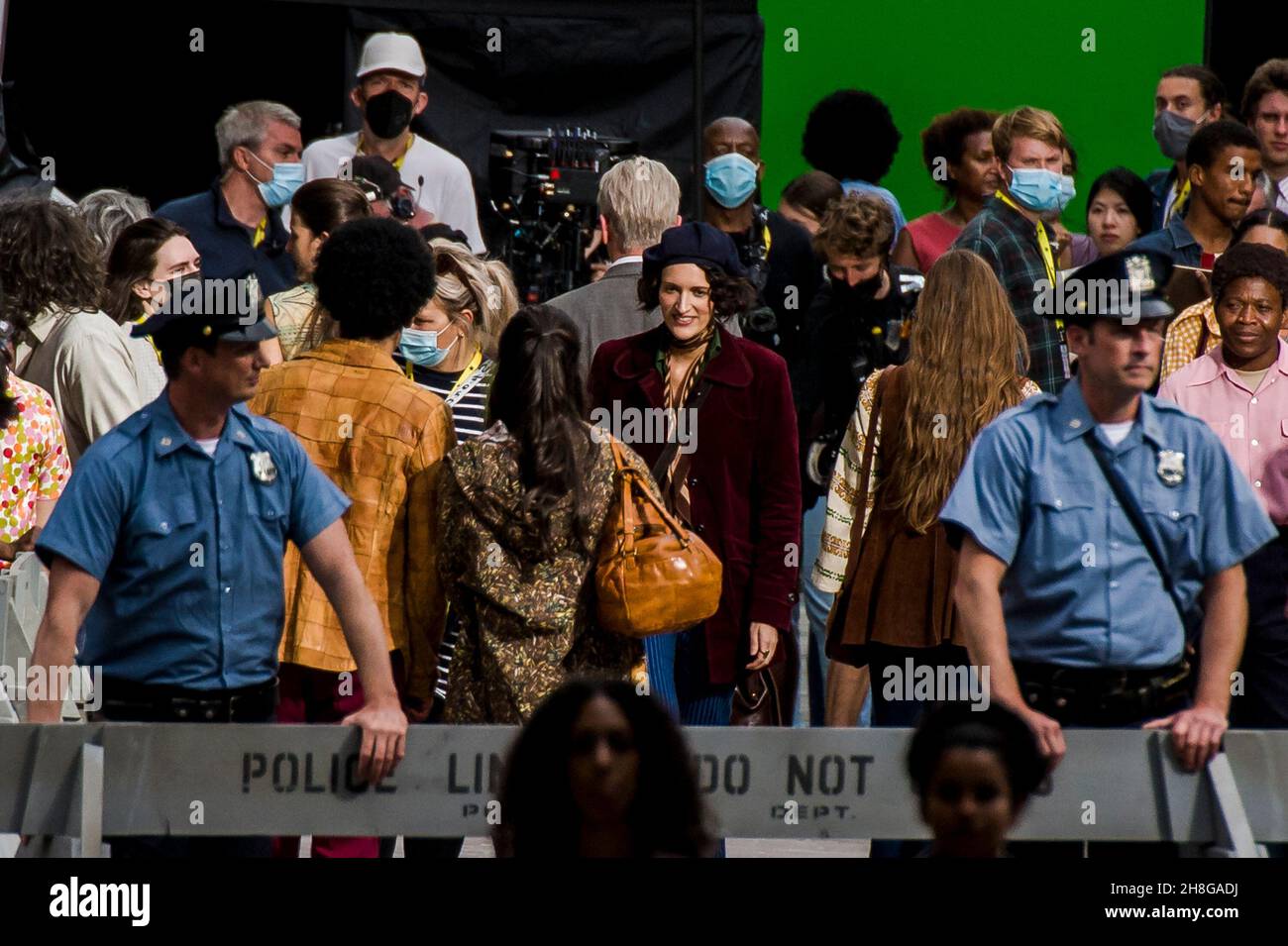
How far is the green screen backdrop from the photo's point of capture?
11.8 metres

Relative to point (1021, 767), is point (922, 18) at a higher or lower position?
higher

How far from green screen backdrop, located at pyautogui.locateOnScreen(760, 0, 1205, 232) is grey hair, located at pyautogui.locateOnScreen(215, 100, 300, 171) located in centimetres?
368

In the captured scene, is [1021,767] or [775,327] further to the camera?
[775,327]

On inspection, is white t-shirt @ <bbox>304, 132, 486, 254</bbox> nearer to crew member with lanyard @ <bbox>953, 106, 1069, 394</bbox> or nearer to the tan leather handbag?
crew member with lanyard @ <bbox>953, 106, 1069, 394</bbox>

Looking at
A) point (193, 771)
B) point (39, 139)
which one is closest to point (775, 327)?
point (193, 771)

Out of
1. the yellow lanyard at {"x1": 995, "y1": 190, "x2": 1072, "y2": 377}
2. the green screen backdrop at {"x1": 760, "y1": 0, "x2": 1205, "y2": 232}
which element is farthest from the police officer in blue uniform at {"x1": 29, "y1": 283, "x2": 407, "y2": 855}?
the green screen backdrop at {"x1": 760, "y1": 0, "x2": 1205, "y2": 232}

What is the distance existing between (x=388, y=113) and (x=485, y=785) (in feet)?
15.2

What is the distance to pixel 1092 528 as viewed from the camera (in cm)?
493

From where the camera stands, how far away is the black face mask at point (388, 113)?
8922mm

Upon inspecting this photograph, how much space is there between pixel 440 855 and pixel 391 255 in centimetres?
146

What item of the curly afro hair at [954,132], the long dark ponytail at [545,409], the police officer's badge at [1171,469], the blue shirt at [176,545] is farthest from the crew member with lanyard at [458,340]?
the curly afro hair at [954,132]

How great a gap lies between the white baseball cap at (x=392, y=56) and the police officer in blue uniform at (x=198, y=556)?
4183 millimetres

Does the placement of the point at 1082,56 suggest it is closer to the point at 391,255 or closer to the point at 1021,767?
the point at 391,255

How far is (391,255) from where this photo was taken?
5484mm
